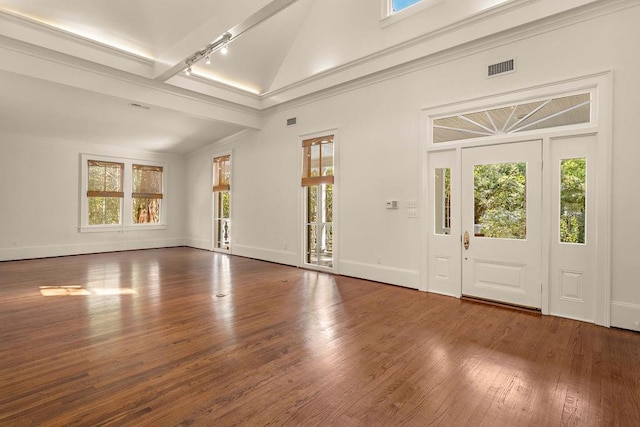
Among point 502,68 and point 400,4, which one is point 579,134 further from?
point 400,4

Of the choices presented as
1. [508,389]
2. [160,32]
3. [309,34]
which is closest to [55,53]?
Result: [160,32]

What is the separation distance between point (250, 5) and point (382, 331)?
13.0 feet

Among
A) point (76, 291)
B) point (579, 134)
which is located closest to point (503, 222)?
point (579, 134)

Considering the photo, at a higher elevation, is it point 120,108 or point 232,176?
point 120,108

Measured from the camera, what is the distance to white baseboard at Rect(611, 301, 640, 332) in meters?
3.44

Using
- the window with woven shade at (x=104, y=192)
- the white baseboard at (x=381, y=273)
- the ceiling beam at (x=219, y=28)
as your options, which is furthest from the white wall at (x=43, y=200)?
the white baseboard at (x=381, y=273)

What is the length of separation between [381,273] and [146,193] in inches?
300

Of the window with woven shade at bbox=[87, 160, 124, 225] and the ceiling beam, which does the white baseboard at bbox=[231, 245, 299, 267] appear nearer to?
the window with woven shade at bbox=[87, 160, 124, 225]

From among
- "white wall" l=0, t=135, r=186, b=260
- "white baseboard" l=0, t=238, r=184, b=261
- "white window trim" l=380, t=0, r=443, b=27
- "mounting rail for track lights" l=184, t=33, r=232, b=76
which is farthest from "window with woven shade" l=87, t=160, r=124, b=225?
"white window trim" l=380, t=0, r=443, b=27

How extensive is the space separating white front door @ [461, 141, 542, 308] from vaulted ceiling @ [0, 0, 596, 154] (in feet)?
5.21

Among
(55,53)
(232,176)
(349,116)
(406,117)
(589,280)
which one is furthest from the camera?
(232,176)

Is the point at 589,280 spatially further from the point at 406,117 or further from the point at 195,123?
the point at 195,123

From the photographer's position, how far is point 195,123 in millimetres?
7617

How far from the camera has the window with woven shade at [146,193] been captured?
31.6 ft
